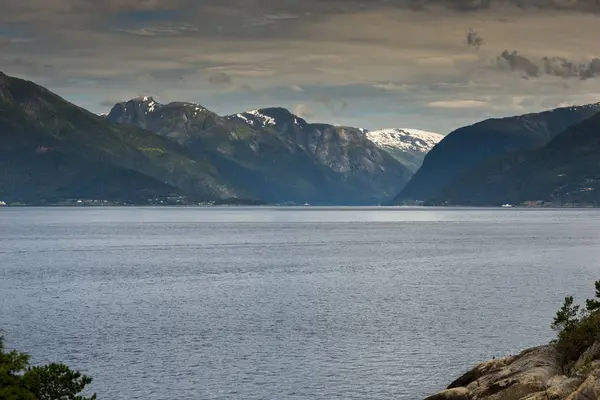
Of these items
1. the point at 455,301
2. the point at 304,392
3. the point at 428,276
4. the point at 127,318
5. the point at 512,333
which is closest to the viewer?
the point at 304,392

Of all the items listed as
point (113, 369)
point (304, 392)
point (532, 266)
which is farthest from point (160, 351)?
point (532, 266)

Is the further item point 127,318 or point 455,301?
point 455,301

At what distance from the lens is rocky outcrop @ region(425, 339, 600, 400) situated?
43.7 metres

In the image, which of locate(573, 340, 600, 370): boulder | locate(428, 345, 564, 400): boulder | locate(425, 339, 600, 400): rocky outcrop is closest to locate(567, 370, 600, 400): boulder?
locate(425, 339, 600, 400): rocky outcrop

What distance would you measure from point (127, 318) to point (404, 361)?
37.2 meters

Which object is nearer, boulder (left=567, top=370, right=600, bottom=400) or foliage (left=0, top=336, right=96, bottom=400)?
boulder (left=567, top=370, right=600, bottom=400)

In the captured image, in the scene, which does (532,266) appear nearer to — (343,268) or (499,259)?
(499,259)

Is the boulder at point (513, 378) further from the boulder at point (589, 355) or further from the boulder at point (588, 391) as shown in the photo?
the boulder at point (588, 391)

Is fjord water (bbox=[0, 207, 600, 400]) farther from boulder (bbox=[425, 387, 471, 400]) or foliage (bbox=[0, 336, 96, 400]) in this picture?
foliage (bbox=[0, 336, 96, 400])

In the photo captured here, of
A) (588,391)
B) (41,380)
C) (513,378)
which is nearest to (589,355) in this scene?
(513,378)

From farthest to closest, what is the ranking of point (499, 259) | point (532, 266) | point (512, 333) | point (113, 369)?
point (499, 259)
point (532, 266)
point (512, 333)
point (113, 369)

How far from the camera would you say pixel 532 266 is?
161 meters

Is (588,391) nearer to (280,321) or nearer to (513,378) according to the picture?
(513,378)

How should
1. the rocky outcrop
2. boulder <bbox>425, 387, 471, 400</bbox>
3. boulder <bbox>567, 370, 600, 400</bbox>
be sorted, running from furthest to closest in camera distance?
boulder <bbox>425, 387, 471, 400</bbox>
the rocky outcrop
boulder <bbox>567, 370, 600, 400</bbox>
